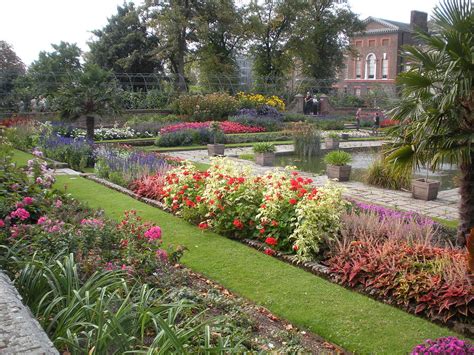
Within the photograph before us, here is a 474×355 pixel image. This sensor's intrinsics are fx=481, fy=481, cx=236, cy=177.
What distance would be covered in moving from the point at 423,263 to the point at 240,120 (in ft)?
65.7

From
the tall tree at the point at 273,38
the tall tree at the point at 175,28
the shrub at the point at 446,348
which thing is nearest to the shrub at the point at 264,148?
the shrub at the point at 446,348

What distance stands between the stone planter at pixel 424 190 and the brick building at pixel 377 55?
157ft

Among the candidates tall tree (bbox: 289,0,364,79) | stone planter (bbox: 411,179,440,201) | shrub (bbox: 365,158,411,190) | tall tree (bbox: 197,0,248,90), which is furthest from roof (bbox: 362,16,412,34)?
stone planter (bbox: 411,179,440,201)

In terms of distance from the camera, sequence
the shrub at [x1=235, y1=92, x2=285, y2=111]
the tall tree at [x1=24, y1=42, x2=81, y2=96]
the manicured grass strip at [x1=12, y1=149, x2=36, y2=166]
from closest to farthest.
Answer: the manicured grass strip at [x1=12, y1=149, x2=36, y2=166] → the tall tree at [x1=24, y1=42, x2=81, y2=96] → the shrub at [x1=235, y1=92, x2=285, y2=111]

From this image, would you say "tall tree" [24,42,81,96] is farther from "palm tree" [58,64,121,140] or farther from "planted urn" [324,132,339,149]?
"planted urn" [324,132,339,149]

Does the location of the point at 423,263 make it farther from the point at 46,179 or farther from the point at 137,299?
the point at 46,179

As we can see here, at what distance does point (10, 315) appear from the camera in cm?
234

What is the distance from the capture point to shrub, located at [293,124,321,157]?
15836 mm

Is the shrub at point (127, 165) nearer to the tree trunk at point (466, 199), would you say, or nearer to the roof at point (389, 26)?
the tree trunk at point (466, 199)

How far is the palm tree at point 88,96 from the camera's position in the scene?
1460 centimetres

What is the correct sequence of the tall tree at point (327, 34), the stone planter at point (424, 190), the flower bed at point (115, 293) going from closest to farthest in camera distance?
the flower bed at point (115, 293)
the stone planter at point (424, 190)
the tall tree at point (327, 34)

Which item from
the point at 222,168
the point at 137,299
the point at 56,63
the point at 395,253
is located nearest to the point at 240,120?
the point at 56,63

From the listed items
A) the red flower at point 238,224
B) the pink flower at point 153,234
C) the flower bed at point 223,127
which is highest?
the flower bed at point 223,127

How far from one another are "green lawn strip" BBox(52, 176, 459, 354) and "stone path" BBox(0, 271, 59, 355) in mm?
2436
